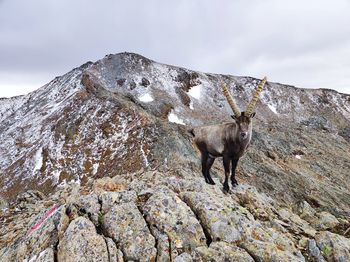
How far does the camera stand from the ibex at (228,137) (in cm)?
1569

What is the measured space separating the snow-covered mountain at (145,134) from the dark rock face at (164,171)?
9.2 inches

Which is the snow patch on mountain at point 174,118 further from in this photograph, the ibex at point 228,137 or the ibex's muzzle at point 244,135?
the ibex's muzzle at point 244,135

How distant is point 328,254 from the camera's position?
43.2ft

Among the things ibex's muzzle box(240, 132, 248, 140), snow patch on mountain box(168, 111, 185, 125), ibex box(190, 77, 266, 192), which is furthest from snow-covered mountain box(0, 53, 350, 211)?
ibex's muzzle box(240, 132, 248, 140)

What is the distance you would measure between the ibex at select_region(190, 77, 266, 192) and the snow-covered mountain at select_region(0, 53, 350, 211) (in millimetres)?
18827

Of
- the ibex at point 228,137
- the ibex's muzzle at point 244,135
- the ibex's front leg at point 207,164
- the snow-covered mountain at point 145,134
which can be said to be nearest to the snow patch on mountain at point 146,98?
the snow-covered mountain at point 145,134

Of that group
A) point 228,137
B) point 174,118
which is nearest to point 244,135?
point 228,137

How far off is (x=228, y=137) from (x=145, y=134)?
90.3 feet

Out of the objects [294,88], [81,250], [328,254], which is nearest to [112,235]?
[81,250]

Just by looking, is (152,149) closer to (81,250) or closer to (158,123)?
(158,123)

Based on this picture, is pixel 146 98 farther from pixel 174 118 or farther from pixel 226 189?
pixel 226 189

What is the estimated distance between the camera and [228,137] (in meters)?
16.7

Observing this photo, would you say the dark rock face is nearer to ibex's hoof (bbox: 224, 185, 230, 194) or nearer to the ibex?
ibex's hoof (bbox: 224, 185, 230, 194)

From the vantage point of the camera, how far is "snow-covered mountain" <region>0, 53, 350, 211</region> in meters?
42.1
